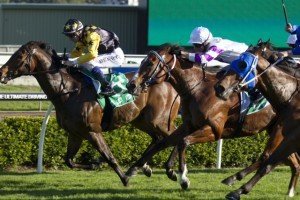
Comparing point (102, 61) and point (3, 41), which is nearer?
point (102, 61)

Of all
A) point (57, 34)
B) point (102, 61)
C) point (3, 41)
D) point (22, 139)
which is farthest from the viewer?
point (3, 41)

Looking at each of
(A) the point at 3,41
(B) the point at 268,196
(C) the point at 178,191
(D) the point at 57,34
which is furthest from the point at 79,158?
(A) the point at 3,41

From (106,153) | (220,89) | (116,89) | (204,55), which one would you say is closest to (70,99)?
(116,89)

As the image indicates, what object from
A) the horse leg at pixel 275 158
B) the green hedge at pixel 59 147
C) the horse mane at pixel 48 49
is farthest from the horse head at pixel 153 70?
the green hedge at pixel 59 147

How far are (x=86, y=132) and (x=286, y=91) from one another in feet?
8.74

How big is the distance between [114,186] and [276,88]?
2.45 m

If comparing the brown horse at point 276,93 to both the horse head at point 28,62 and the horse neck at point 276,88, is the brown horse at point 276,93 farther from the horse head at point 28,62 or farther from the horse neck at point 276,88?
the horse head at point 28,62

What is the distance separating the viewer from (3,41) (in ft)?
124

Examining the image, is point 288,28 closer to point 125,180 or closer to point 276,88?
point 276,88

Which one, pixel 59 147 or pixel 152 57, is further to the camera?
pixel 59 147

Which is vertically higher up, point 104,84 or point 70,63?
point 70,63

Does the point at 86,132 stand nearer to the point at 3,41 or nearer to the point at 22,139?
the point at 22,139

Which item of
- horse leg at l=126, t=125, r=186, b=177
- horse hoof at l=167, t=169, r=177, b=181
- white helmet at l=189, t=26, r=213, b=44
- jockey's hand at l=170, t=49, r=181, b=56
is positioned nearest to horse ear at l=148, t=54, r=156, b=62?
jockey's hand at l=170, t=49, r=181, b=56

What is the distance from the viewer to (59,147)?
11.5m
